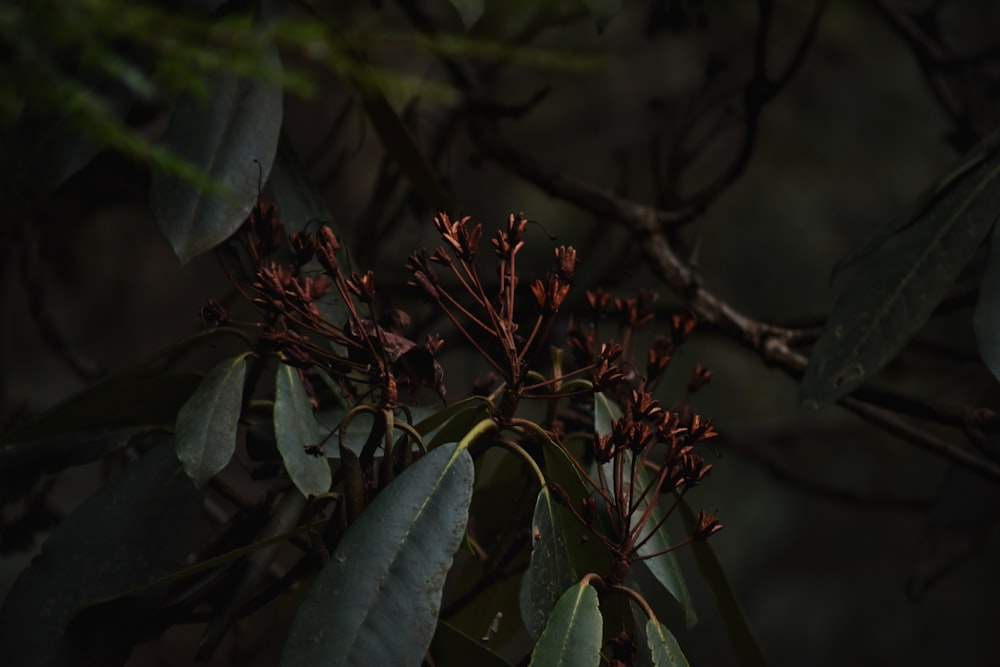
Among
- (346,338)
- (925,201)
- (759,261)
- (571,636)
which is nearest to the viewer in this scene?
(571,636)

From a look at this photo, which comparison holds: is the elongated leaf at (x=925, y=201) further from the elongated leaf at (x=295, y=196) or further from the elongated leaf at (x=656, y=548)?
the elongated leaf at (x=295, y=196)

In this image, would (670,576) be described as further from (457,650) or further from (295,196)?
(295,196)

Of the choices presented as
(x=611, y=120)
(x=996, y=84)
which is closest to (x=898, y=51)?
(x=611, y=120)

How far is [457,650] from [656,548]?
20 centimetres

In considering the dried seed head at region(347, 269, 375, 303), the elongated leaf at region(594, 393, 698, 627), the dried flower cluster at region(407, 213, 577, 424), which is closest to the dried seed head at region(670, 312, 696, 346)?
the elongated leaf at region(594, 393, 698, 627)

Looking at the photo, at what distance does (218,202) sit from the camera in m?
0.90

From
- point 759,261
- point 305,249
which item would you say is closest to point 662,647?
point 305,249

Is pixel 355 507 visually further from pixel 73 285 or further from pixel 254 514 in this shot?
pixel 73 285

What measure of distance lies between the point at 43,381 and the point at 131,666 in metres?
0.88

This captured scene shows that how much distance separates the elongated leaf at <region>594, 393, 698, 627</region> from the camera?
30.9 inches

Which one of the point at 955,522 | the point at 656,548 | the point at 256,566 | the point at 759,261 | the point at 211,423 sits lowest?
the point at 759,261

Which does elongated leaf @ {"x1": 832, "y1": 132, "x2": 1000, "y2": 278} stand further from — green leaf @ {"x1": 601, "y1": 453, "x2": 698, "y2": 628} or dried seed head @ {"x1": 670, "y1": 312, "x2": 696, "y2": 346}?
green leaf @ {"x1": 601, "y1": 453, "x2": 698, "y2": 628}

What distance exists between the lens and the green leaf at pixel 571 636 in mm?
651

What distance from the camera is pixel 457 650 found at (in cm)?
74
